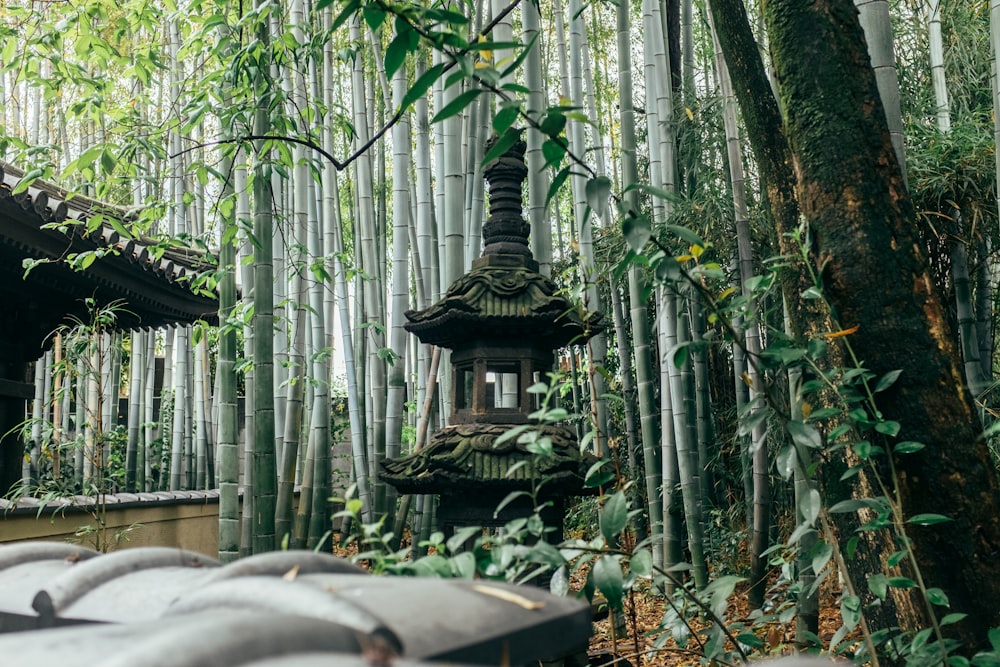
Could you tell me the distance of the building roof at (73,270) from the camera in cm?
364

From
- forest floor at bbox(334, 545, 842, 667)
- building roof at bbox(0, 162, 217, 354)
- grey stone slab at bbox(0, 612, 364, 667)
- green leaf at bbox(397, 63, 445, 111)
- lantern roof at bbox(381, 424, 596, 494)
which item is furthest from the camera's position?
building roof at bbox(0, 162, 217, 354)

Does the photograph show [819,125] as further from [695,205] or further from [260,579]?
[695,205]

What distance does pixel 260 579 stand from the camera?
60 centimetres

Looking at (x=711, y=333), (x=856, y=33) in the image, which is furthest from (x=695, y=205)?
(x=711, y=333)

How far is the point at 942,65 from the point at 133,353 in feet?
25.2

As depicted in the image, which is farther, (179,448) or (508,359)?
(179,448)

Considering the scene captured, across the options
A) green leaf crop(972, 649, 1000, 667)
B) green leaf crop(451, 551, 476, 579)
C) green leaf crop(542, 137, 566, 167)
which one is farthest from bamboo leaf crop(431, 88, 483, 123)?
green leaf crop(972, 649, 1000, 667)

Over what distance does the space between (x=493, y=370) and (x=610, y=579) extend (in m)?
2.06

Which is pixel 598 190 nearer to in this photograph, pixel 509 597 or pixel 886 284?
pixel 886 284

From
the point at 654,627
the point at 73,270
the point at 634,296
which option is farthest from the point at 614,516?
the point at 73,270

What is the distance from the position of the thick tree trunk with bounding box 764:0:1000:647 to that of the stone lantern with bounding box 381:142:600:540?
1455 mm

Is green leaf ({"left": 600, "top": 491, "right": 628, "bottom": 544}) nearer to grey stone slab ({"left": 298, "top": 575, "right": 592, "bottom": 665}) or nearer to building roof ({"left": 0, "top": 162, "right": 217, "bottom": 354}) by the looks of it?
grey stone slab ({"left": 298, "top": 575, "right": 592, "bottom": 665})

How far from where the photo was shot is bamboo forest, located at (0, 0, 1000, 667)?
1.28 metres

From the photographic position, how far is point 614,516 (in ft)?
3.77
